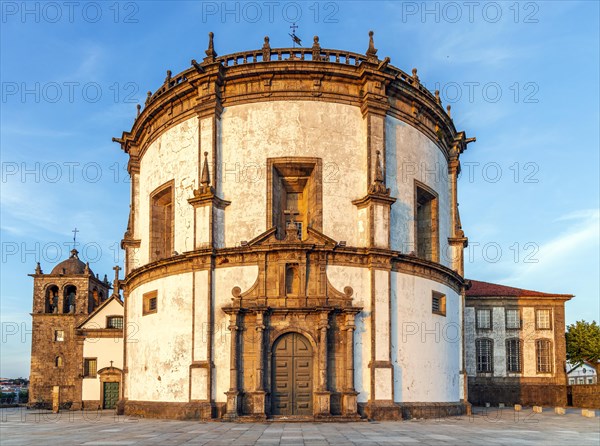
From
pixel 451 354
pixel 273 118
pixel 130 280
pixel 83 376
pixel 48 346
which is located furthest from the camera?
pixel 48 346

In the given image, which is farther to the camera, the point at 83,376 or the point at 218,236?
the point at 83,376

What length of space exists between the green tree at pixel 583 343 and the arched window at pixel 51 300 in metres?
38.6

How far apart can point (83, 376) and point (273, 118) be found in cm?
2061

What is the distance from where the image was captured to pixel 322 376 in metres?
22.4

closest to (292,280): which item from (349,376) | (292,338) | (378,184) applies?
(292,338)

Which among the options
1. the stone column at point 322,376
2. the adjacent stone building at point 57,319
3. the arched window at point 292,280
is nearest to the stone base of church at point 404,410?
the stone column at point 322,376

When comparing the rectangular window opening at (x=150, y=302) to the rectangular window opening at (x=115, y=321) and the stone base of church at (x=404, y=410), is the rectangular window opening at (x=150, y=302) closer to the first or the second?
the stone base of church at (x=404, y=410)

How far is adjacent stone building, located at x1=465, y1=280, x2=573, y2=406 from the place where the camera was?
4125 centimetres

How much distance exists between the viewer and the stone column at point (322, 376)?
72.7 feet

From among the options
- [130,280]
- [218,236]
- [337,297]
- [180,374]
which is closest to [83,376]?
[130,280]

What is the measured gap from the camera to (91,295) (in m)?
51.7

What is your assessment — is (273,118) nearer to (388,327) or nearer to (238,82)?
(238,82)

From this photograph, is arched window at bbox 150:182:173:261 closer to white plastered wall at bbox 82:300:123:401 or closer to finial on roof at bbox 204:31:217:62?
finial on roof at bbox 204:31:217:62

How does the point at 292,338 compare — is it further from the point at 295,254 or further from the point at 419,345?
the point at 419,345
